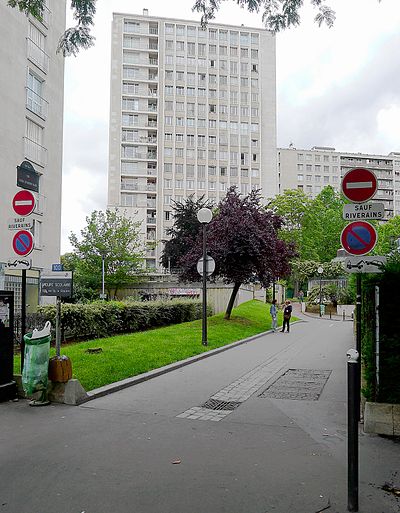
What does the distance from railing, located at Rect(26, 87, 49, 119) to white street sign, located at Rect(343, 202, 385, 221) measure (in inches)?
1058

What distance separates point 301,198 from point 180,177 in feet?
83.0

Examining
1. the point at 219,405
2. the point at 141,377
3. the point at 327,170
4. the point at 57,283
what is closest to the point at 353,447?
the point at 219,405

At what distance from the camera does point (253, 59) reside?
85.3 m

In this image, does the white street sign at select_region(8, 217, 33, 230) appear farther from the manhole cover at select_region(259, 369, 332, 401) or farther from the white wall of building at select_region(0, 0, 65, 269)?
the white wall of building at select_region(0, 0, 65, 269)

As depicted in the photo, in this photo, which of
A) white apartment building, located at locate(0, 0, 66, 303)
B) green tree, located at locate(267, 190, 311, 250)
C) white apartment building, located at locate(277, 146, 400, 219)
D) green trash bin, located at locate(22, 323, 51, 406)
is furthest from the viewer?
Answer: white apartment building, located at locate(277, 146, 400, 219)

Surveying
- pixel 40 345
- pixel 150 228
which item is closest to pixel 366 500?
pixel 40 345

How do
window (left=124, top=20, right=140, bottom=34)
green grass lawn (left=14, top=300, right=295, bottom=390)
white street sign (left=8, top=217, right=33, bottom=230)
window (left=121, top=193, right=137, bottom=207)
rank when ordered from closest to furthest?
white street sign (left=8, top=217, right=33, bottom=230)
green grass lawn (left=14, top=300, right=295, bottom=390)
window (left=121, top=193, right=137, bottom=207)
window (left=124, top=20, right=140, bottom=34)

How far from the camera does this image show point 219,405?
7668 mm

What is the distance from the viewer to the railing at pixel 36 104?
29.4 m

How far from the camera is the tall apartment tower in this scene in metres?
78.0

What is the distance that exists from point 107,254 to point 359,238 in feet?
126

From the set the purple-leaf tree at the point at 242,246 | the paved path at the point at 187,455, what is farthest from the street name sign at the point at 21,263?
the purple-leaf tree at the point at 242,246

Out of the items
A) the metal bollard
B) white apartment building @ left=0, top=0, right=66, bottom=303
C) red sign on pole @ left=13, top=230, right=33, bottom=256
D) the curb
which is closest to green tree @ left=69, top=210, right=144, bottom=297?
white apartment building @ left=0, top=0, right=66, bottom=303

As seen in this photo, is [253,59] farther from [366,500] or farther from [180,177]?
[366,500]
